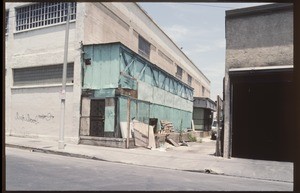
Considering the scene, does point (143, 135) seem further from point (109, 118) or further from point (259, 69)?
point (259, 69)

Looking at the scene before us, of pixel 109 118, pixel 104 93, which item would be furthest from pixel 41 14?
pixel 109 118

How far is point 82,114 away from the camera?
18.8 m

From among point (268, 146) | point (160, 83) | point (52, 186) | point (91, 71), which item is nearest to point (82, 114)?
point (91, 71)

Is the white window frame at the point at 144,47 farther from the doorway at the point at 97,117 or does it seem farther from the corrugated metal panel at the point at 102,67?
the doorway at the point at 97,117

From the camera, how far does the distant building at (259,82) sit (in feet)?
47.5

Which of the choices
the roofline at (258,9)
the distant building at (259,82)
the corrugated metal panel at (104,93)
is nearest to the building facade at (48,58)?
the corrugated metal panel at (104,93)

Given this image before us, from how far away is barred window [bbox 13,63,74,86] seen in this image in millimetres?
20239

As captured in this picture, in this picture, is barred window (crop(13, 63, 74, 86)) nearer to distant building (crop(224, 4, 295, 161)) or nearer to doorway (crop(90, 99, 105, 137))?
doorway (crop(90, 99, 105, 137))

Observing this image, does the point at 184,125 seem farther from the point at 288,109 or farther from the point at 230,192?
the point at 230,192

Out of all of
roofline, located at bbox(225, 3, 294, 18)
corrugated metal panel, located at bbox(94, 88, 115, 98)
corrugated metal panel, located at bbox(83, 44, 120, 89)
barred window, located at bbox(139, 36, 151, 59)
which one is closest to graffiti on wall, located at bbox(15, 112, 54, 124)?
corrugated metal panel, located at bbox(83, 44, 120, 89)

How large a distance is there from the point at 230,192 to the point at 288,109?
9.90 m

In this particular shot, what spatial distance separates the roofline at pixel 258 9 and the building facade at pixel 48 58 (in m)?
7.50

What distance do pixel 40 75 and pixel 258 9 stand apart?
46.9 ft

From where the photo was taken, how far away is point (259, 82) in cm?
1505
